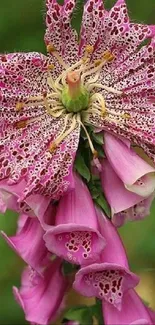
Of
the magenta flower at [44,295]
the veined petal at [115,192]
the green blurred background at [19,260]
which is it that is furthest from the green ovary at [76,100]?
the green blurred background at [19,260]

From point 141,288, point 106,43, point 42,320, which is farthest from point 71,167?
point 141,288

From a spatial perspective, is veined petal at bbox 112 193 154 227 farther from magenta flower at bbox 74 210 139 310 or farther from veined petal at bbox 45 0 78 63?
veined petal at bbox 45 0 78 63

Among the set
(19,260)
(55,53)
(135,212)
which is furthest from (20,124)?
(19,260)

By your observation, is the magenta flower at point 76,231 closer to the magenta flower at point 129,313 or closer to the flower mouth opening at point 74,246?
the flower mouth opening at point 74,246

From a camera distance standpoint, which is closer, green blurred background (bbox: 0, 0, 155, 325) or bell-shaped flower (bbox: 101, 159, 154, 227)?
bell-shaped flower (bbox: 101, 159, 154, 227)

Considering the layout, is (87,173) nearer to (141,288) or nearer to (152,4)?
(141,288)

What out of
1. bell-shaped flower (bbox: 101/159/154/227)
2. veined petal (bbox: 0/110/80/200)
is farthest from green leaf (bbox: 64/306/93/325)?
veined petal (bbox: 0/110/80/200)

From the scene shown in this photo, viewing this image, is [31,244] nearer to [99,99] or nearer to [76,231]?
[76,231]
